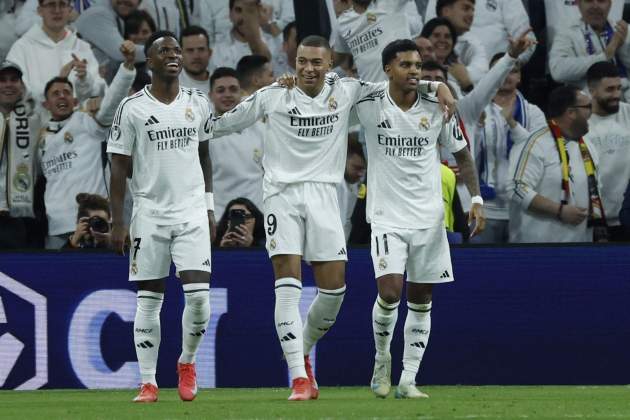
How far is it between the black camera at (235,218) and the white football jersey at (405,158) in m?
2.94

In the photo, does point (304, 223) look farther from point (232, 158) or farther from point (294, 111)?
point (232, 158)

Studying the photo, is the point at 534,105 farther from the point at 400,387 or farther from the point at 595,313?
the point at 400,387

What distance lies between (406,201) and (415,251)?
1.15 feet

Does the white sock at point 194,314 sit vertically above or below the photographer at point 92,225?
below

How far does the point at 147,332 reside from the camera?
9203 mm

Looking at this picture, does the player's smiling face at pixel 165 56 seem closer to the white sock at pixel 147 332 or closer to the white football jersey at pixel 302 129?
the white football jersey at pixel 302 129

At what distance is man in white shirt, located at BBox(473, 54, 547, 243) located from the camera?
12961 mm

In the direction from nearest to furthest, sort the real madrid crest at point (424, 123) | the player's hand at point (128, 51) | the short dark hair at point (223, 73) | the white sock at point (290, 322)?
the white sock at point (290, 322) < the real madrid crest at point (424, 123) < the player's hand at point (128, 51) < the short dark hair at point (223, 73)

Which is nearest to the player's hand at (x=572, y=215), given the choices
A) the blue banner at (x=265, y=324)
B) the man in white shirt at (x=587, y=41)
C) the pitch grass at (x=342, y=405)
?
the blue banner at (x=265, y=324)

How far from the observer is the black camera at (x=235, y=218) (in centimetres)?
1212

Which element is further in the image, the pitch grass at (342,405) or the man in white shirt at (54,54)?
the man in white shirt at (54,54)

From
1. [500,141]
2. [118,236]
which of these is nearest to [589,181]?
[500,141]

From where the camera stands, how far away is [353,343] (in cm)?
1155

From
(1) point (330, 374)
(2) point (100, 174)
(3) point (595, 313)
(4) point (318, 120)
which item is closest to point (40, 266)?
(2) point (100, 174)
